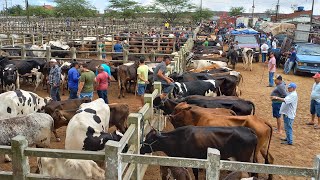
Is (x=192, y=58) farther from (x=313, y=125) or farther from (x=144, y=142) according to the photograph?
(x=144, y=142)

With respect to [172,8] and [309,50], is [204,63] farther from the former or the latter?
[172,8]

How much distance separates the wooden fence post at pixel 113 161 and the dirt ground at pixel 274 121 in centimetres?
276

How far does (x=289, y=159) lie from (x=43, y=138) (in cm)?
556

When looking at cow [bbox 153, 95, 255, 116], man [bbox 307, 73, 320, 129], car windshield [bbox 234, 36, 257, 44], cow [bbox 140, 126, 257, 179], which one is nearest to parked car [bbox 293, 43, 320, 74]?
car windshield [bbox 234, 36, 257, 44]

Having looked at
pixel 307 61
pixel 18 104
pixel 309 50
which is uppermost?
pixel 309 50

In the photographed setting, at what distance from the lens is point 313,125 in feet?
35.3

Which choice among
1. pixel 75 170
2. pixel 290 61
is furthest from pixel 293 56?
pixel 75 170

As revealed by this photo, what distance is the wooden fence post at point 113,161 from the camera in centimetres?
420

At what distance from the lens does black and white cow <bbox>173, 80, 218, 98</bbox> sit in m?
10.3

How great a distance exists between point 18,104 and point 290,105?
672cm

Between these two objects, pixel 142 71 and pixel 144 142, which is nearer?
pixel 144 142

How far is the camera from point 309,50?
69.2 feet

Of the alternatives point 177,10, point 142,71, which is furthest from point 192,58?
point 177,10

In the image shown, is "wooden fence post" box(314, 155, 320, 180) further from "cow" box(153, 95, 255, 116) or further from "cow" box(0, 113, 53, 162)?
"cow" box(0, 113, 53, 162)
